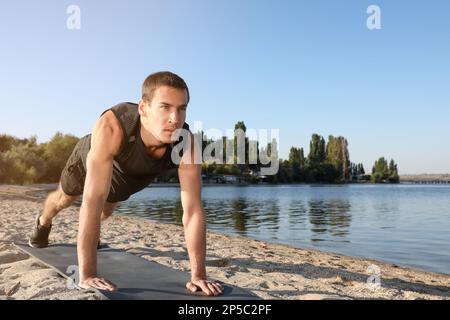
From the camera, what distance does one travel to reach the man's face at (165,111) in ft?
10.9

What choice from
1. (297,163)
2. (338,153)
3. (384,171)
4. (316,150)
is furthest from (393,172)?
(297,163)

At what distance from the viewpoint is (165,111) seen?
338 centimetres

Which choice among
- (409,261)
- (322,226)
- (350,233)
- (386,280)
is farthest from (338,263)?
(322,226)

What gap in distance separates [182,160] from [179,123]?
43cm

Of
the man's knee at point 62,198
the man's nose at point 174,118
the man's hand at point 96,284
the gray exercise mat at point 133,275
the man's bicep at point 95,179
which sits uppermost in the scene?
the man's nose at point 174,118

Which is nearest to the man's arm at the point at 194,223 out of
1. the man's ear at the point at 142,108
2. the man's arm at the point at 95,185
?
the man's ear at the point at 142,108

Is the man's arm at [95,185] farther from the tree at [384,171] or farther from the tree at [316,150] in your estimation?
the tree at [384,171]

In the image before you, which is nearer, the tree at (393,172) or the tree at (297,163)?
the tree at (297,163)

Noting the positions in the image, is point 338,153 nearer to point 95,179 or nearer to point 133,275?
point 133,275

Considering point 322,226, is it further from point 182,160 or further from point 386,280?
point 182,160
